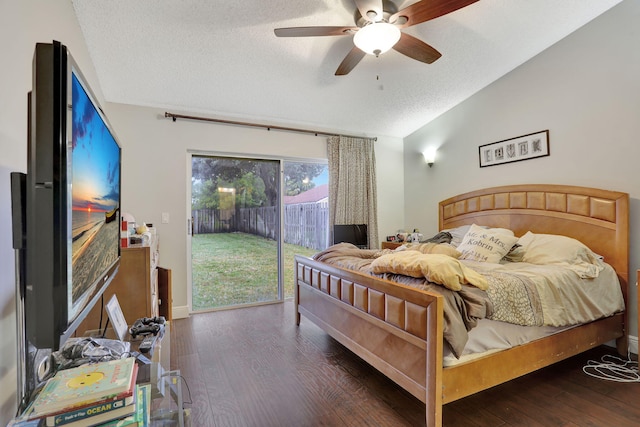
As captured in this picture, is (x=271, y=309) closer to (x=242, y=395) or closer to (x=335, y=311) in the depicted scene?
(x=335, y=311)

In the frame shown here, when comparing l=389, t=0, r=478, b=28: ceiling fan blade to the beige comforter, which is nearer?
the beige comforter

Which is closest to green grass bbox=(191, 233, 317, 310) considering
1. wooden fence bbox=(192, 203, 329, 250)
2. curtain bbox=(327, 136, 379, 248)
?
wooden fence bbox=(192, 203, 329, 250)

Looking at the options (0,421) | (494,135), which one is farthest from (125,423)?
(494,135)

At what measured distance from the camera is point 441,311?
151 centimetres

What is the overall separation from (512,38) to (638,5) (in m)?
0.90

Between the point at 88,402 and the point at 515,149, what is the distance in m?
4.07

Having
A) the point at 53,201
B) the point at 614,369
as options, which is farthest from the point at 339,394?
the point at 614,369

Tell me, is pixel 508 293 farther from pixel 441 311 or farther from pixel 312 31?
pixel 312 31

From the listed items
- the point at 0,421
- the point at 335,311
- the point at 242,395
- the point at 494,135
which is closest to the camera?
the point at 0,421

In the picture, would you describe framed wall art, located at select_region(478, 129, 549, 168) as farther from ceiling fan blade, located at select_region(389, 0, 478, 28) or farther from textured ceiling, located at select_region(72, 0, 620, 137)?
ceiling fan blade, located at select_region(389, 0, 478, 28)

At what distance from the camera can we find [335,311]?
2479 millimetres

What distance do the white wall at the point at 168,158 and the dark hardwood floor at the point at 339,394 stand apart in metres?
1.23

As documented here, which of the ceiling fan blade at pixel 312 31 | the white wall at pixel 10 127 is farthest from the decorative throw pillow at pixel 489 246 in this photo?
the white wall at pixel 10 127

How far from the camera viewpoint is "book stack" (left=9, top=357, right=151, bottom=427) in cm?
68
